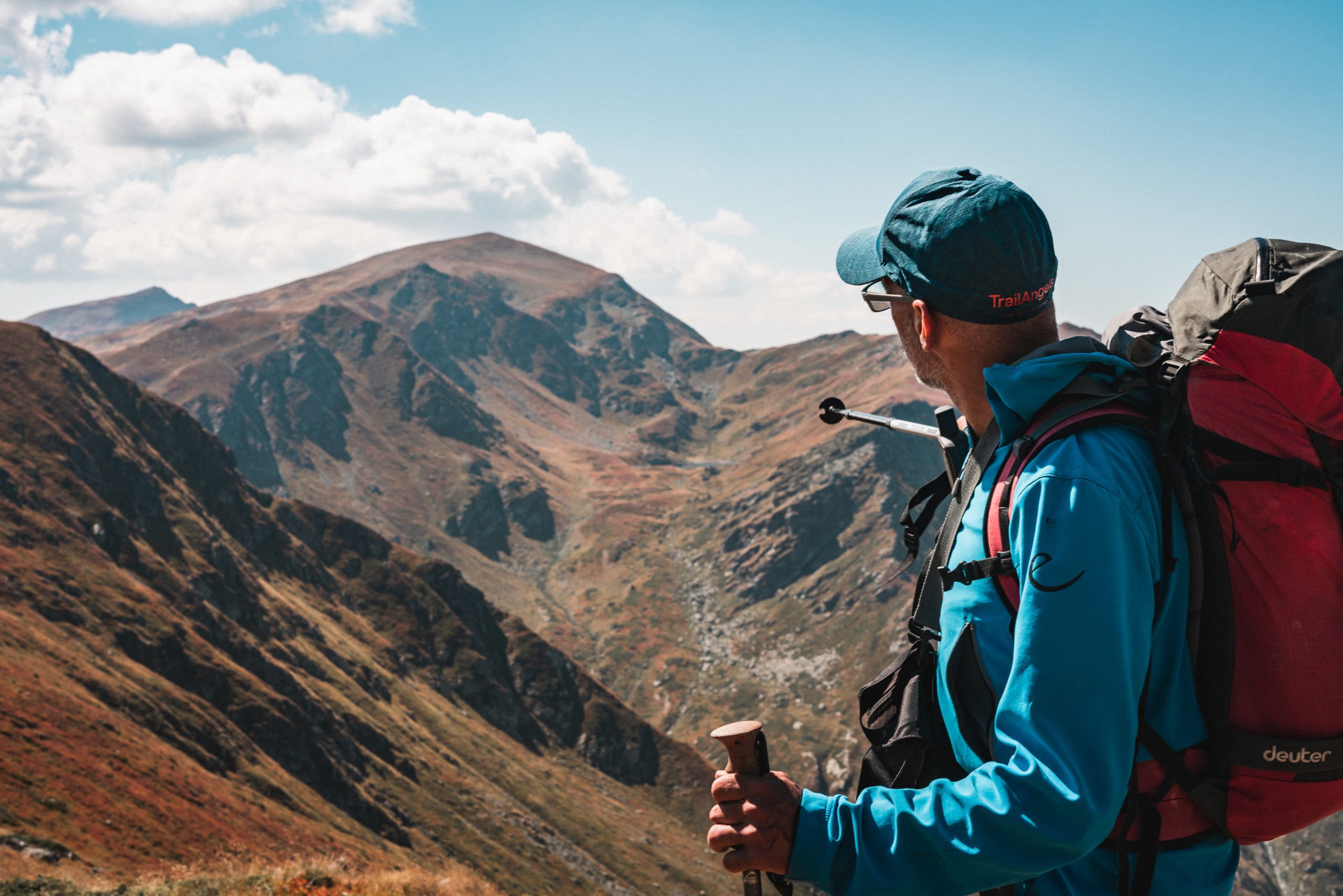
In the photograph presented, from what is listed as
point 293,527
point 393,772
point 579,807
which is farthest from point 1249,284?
point 293,527

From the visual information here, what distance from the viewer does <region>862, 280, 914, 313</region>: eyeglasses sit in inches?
129

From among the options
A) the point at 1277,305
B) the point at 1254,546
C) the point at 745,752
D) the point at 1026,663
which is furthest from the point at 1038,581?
the point at 1277,305

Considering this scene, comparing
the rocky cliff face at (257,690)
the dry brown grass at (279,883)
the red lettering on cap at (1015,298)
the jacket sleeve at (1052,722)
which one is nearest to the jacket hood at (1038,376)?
the red lettering on cap at (1015,298)

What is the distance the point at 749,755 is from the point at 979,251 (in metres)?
1.81

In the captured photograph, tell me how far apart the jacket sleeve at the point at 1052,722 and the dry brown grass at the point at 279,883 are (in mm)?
13808

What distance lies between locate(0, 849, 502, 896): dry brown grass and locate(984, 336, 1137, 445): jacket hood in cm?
1415

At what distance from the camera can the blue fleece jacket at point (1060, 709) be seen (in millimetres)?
2230

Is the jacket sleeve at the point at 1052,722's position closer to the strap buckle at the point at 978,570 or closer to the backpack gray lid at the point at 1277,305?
the strap buckle at the point at 978,570

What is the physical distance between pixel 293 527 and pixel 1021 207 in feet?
473

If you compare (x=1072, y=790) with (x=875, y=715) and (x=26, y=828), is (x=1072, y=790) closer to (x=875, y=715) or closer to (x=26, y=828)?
(x=875, y=715)

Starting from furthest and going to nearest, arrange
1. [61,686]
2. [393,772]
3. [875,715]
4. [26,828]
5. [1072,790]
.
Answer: [393,772] → [61,686] → [26,828] → [875,715] → [1072,790]

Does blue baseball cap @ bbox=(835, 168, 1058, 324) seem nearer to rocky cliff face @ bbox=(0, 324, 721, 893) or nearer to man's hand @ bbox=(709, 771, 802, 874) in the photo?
man's hand @ bbox=(709, 771, 802, 874)

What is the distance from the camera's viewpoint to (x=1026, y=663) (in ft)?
7.52

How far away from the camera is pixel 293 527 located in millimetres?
133875
